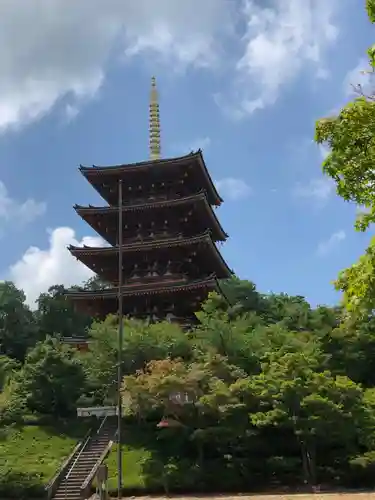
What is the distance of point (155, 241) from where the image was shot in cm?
4106

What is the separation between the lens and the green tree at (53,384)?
3462 cm

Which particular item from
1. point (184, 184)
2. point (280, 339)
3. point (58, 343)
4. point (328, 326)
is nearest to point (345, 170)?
point (280, 339)

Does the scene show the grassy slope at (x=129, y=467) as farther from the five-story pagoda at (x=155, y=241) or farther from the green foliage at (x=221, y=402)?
the five-story pagoda at (x=155, y=241)

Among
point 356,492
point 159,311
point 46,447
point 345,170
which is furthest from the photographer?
point 159,311

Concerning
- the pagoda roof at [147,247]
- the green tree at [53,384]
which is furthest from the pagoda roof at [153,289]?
the green tree at [53,384]

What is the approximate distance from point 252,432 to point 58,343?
15493 mm

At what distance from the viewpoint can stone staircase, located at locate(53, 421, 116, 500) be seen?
26.7 meters

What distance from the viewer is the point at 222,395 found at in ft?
91.1

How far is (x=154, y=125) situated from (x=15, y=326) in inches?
1120

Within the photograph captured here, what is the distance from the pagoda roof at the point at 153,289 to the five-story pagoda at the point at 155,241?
0.06m

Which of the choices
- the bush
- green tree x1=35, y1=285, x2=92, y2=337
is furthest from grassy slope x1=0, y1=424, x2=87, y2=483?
green tree x1=35, y1=285, x2=92, y2=337

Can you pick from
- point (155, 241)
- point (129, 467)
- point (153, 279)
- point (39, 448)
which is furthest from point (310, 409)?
point (155, 241)

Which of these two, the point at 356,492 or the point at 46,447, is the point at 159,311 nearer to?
the point at 46,447

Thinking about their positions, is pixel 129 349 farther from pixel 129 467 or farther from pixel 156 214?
pixel 156 214
